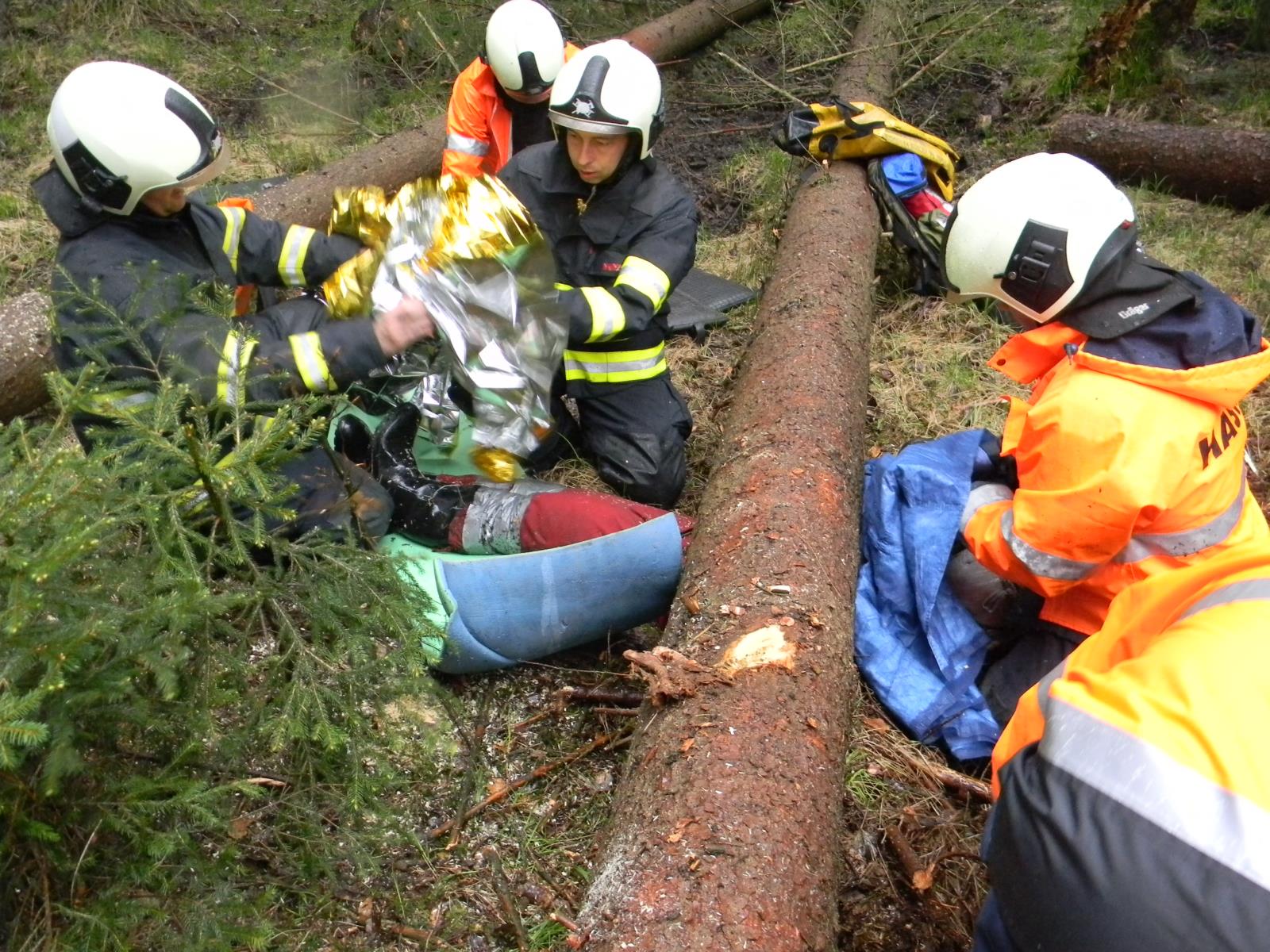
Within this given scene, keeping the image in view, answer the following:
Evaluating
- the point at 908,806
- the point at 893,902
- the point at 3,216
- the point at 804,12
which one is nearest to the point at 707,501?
the point at 908,806

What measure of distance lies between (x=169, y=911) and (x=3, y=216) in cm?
Answer: 512

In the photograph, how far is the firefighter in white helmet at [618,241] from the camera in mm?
3234

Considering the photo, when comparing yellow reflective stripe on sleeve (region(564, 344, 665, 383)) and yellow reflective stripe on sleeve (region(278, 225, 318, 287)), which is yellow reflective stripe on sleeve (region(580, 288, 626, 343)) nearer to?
yellow reflective stripe on sleeve (region(564, 344, 665, 383))

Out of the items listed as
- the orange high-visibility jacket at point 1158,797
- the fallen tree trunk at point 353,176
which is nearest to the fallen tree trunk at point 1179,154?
the fallen tree trunk at point 353,176

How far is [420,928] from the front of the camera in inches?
81.7

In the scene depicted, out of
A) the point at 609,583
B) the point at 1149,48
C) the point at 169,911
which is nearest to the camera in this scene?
the point at 169,911

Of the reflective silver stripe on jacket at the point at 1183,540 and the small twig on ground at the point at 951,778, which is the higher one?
the reflective silver stripe on jacket at the point at 1183,540

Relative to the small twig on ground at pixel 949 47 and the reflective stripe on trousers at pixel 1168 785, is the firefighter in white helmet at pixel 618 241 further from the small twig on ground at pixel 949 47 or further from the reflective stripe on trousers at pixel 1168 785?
the small twig on ground at pixel 949 47

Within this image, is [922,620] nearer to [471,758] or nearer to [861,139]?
[471,758]

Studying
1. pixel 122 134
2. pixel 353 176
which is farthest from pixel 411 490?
pixel 353 176

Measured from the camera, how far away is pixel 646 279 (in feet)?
10.8

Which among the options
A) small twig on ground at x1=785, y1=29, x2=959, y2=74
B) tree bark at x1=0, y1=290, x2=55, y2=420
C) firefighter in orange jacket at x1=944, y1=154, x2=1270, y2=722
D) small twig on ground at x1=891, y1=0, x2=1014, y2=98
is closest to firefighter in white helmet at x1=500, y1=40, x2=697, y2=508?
firefighter in orange jacket at x1=944, y1=154, x2=1270, y2=722

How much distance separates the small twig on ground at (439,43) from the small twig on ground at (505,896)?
6.38 m

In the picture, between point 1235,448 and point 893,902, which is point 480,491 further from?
point 1235,448
